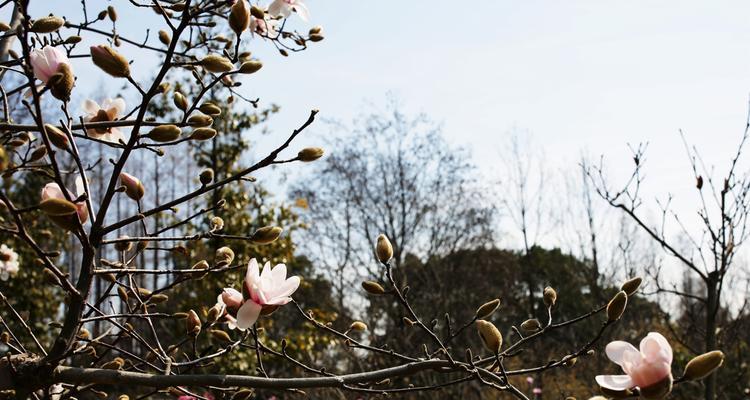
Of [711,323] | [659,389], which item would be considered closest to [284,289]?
[659,389]

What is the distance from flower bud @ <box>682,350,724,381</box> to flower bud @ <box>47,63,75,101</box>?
1.15 meters

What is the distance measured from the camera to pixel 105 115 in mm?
1394

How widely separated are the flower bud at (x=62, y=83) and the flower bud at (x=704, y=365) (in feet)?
3.76

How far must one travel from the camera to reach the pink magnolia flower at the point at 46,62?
1.07m

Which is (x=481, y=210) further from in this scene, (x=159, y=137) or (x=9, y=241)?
(x=159, y=137)

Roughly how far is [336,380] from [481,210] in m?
10.4

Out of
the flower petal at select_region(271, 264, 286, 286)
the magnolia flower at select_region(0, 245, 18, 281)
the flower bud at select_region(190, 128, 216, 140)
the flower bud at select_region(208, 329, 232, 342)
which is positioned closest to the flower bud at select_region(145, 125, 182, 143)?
the flower bud at select_region(190, 128, 216, 140)

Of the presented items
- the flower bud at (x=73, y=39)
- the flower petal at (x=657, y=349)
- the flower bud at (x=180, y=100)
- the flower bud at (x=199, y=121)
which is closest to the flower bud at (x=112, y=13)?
the flower bud at (x=73, y=39)

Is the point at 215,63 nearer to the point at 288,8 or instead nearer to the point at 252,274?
the point at 252,274

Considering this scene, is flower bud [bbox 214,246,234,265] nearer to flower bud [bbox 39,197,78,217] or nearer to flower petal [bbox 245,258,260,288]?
flower petal [bbox 245,258,260,288]

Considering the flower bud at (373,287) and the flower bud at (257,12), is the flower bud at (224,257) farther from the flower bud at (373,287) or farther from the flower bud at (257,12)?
the flower bud at (257,12)

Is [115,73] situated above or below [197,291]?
below

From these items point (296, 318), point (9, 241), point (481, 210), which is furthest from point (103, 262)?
point (296, 318)

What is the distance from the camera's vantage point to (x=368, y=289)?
1.52 meters
